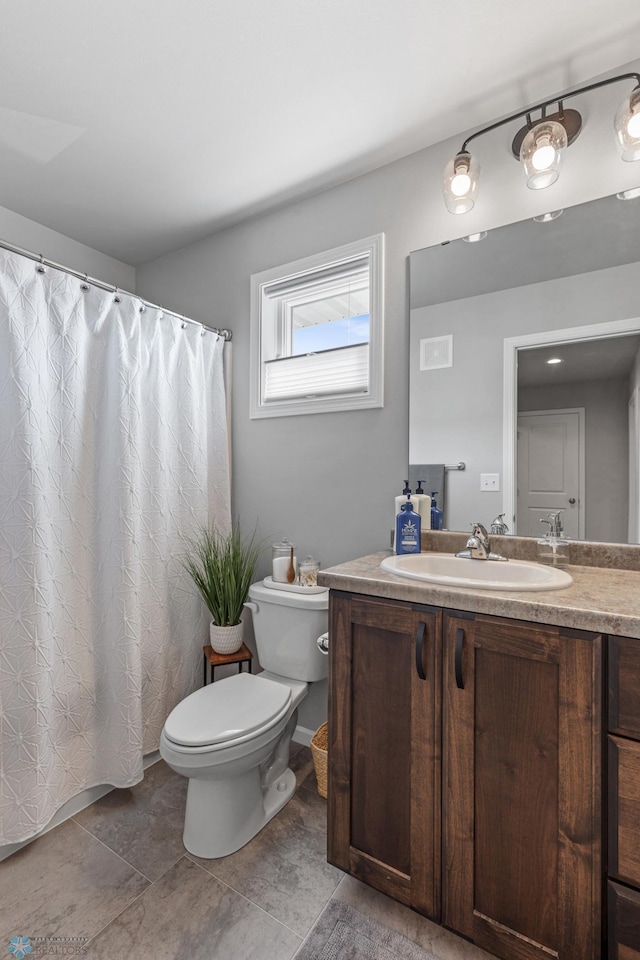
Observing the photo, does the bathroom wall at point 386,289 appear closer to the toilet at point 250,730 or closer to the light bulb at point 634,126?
the light bulb at point 634,126

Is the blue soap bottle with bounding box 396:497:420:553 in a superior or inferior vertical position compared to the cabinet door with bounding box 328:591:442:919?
superior

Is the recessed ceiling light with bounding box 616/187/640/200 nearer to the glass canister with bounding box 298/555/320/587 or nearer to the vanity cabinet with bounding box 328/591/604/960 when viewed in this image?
the vanity cabinet with bounding box 328/591/604/960

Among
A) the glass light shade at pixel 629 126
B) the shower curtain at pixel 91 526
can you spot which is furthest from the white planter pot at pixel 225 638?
the glass light shade at pixel 629 126

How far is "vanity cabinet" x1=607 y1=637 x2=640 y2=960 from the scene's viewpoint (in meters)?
0.87

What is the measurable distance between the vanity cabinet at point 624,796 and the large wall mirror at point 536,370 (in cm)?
59

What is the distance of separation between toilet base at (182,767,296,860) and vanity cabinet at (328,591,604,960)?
367 millimetres

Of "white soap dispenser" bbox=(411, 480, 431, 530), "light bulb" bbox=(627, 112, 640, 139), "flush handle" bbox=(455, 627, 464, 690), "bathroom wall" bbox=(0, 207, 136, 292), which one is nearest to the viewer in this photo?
"flush handle" bbox=(455, 627, 464, 690)

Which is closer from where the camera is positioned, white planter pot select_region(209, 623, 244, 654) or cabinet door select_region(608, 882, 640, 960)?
cabinet door select_region(608, 882, 640, 960)

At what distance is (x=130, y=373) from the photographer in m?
1.74

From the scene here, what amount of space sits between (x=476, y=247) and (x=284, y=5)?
885 millimetres

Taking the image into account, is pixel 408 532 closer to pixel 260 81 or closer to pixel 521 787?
pixel 521 787

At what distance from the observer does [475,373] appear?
1583 millimetres

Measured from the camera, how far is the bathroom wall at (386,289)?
1.47 meters

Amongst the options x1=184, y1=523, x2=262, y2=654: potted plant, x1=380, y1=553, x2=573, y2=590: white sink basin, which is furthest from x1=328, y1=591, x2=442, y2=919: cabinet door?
x1=184, y1=523, x2=262, y2=654: potted plant
